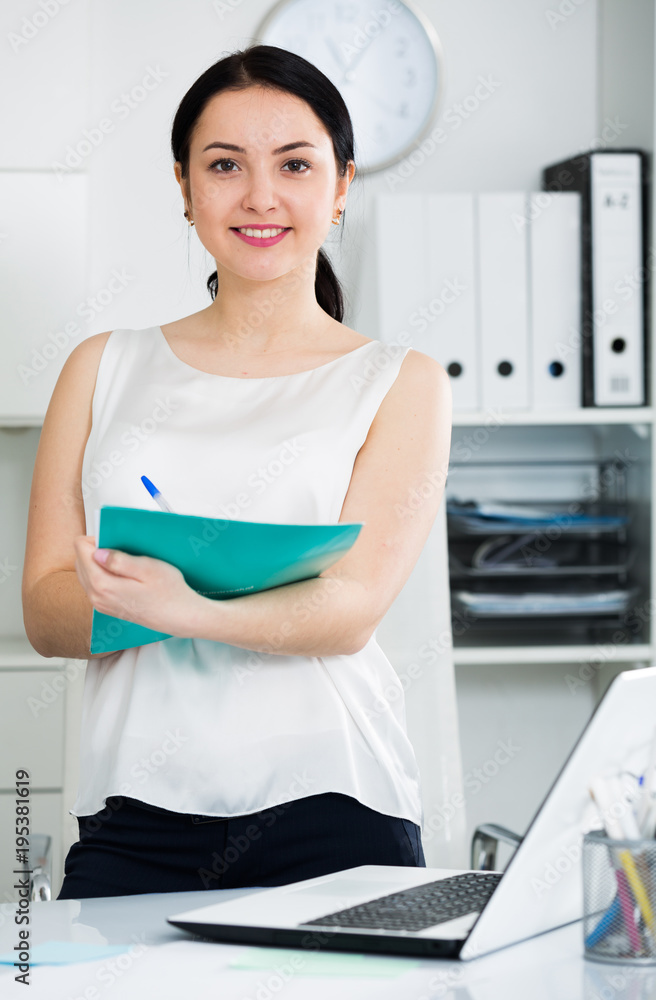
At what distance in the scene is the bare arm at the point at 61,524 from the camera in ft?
3.67

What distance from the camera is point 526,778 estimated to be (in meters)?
2.44

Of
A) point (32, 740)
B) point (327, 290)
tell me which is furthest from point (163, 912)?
point (32, 740)

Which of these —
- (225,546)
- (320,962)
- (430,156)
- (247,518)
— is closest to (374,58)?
(430,156)

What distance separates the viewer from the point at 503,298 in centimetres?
210

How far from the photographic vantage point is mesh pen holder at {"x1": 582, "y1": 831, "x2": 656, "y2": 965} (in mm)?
635

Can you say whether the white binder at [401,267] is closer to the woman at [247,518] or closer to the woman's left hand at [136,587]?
the woman at [247,518]

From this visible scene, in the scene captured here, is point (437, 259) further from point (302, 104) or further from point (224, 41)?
point (302, 104)

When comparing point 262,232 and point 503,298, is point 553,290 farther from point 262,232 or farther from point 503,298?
point 262,232

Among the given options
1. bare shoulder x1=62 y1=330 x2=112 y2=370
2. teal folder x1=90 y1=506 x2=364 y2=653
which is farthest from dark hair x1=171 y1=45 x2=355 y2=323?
teal folder x1=90 y1=506 x2=364 y2=653

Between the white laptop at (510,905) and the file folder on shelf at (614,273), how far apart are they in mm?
1506

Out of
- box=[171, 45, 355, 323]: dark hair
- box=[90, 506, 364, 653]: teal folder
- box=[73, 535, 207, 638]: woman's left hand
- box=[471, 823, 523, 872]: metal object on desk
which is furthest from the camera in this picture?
box=[471, 823, 523, 872]: metal object on desk

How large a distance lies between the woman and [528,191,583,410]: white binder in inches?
33.7

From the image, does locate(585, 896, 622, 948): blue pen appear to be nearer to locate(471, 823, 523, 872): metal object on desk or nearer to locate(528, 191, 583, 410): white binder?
locate(471, 823, 523, 872): metal object on desk

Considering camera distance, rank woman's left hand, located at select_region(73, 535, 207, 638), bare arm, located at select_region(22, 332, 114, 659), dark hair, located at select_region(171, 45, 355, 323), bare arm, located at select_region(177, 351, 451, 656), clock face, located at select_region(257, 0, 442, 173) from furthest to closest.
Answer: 1. clock face, located at select_region(257, 0, 442, 173)
2. dark hair, located at select_region(171, 45, 355, 323)
3. bare arm, located at select_region(22, 332, 114, 659)
4. bare arm, located at select_region(177, 351, 451, 656)
5. woman's left hand, located at select_region(73, 535, 207, 638)
